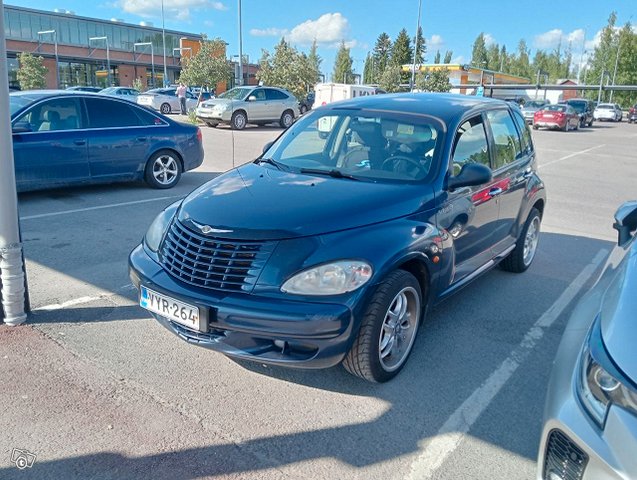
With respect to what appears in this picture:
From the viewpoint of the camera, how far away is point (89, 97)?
8.13 meters

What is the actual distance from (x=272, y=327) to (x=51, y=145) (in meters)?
6.20

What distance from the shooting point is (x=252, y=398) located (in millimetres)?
3176

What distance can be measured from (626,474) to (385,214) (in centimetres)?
196

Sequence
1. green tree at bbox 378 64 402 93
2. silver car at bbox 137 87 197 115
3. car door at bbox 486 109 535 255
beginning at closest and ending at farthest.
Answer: car door at bbox 486 109 535 255 → silver car at bbox 137 87 197 115 → green tree at bbox 378 64 402 93

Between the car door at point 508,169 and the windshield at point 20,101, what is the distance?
6.36 m

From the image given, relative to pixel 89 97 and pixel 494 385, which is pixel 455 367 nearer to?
pixel 494 385

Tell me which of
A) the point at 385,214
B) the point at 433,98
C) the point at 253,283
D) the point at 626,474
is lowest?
the point at 626,474

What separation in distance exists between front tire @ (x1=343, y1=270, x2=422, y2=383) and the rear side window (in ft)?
8.96

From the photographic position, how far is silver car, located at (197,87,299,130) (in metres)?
21.6

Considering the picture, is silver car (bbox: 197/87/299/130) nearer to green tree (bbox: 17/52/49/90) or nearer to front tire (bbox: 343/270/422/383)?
front tire (bbox: 343/270/422/383)

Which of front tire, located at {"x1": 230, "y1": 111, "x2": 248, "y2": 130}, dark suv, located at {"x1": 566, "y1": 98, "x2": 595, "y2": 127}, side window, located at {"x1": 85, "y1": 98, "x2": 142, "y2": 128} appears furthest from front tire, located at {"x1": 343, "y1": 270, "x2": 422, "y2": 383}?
dark suv, located at {"x1": 566, "y1": 98, "x2": 595, "y2": 127}

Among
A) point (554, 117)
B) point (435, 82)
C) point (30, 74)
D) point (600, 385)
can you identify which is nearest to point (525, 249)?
point (600, 385)

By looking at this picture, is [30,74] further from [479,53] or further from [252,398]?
[479,53]

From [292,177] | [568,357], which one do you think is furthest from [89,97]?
[568,357]
